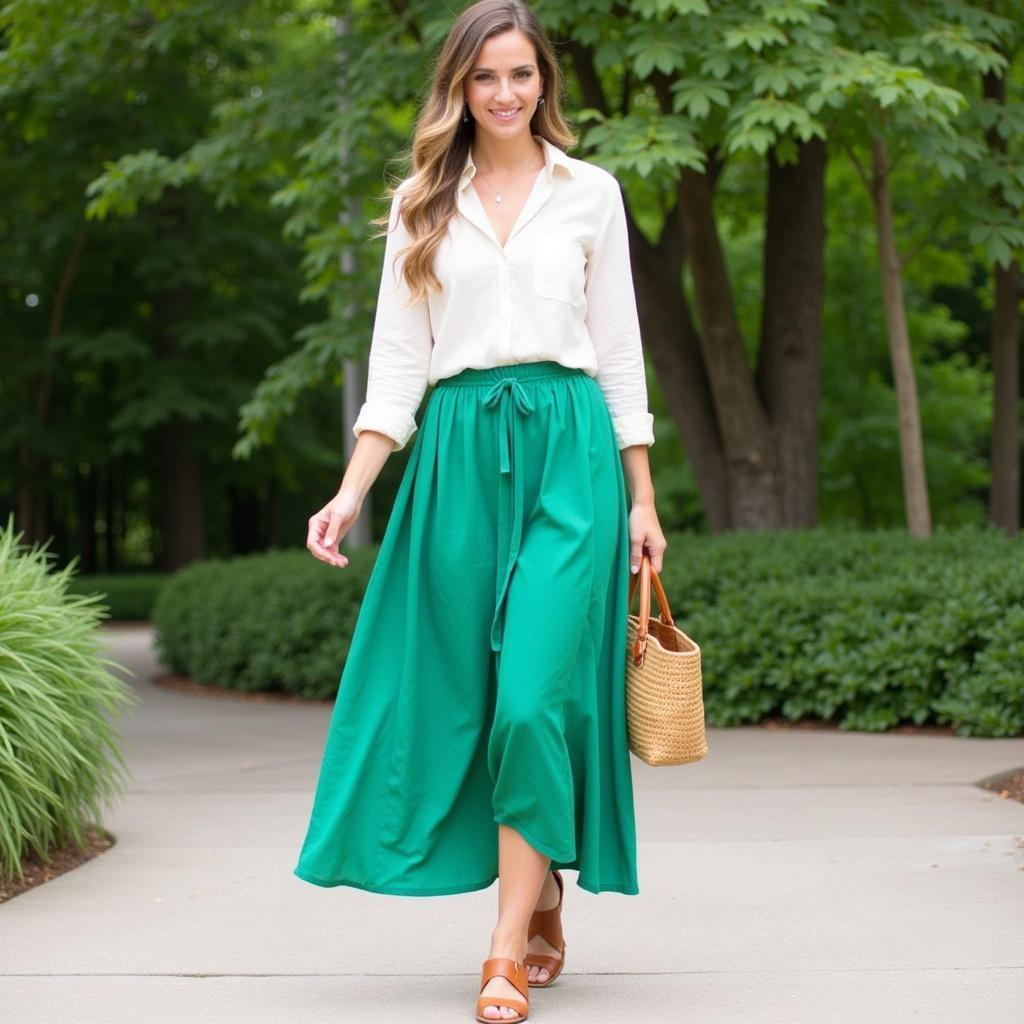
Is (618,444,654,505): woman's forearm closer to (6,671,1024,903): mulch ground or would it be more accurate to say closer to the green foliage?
(6,671,1024,903): mulch ground

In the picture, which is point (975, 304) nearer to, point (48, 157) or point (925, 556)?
point (48, 157)

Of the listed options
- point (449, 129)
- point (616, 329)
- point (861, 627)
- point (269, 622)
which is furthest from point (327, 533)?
point (269, 622)

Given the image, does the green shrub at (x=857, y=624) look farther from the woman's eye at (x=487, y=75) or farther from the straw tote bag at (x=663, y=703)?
the woman's eye at (x=487, y=75)

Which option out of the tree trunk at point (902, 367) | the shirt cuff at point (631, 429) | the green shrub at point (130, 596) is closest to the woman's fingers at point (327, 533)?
the shirt cuff at point (631, 429)

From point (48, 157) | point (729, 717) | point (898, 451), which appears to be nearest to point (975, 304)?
point (898, 451)

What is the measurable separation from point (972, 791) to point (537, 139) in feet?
11.7

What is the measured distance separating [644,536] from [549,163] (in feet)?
2.85

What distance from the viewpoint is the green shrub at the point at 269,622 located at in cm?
1128

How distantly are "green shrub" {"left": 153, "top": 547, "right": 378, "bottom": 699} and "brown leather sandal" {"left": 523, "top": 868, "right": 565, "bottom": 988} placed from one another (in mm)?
7070

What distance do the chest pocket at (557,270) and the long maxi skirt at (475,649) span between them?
0.17 metres

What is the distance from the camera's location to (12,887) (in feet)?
15.8

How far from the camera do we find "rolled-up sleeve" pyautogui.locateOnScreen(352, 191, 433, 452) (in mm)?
3654

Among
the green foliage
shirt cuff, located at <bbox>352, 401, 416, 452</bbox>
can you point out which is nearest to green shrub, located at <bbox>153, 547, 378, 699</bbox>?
the green foliage

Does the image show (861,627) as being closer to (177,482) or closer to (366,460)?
(366,460)
